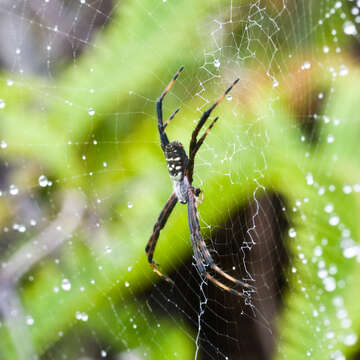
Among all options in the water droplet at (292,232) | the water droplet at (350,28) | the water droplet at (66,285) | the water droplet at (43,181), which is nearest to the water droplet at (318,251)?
the water droplet at (292,232)

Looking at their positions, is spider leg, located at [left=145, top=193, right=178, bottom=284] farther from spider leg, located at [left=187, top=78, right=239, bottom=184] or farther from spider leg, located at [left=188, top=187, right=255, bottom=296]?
spider leg, located at [left=187, top=78, right=239, bottom=184]

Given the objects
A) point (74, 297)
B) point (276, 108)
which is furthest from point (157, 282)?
point (276, 108)

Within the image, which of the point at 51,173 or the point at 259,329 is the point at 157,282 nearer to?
the point at 259,329

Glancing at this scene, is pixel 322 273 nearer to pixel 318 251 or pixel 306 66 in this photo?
pixel 318 251

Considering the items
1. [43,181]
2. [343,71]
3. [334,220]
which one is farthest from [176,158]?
[43,181]

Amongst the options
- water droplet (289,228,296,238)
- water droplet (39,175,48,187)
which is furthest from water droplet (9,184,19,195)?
water droplet (289,228,296,238)
